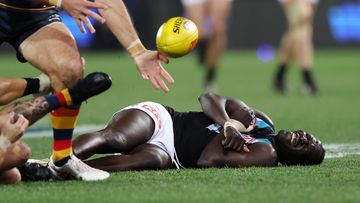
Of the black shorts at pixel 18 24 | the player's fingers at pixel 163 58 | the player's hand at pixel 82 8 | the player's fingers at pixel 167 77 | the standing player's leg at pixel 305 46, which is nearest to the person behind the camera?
the player's hand at pixel 82 8

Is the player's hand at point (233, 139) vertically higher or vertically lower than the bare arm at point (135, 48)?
lower

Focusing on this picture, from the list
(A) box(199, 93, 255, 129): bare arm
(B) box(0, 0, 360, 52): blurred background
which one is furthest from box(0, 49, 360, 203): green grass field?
(B) box(0, 0, 360, 52): blurred background

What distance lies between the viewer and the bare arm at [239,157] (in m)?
6.30

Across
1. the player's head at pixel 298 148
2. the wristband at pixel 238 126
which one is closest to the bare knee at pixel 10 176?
the wristband at pixel 238 126

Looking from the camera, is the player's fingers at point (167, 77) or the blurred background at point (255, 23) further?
the blurred background at point (255, 23)

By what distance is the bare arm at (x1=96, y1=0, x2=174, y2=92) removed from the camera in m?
5.91

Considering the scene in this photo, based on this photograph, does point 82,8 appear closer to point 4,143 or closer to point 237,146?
point 4,143

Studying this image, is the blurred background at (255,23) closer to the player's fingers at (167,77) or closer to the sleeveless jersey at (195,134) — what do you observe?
the sleeveless jersey at (195,134)

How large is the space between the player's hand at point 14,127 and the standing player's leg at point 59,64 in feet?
1.36

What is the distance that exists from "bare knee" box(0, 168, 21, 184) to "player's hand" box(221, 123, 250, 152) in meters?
1.46

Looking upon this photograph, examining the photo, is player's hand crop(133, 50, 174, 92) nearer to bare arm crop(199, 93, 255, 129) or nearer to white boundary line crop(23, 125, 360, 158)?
bare arm crop(199, 93, 255, 129)

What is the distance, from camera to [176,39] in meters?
6.29

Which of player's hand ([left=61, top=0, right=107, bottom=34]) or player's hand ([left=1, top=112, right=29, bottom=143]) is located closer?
player's hand ([left=1, top=112, right=29, bottom=143])

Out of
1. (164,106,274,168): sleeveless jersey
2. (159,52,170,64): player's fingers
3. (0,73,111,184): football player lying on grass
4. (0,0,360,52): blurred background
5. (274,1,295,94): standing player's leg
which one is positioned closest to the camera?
(0,73,111,184): football player lying on grass
